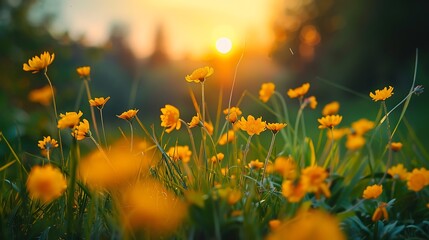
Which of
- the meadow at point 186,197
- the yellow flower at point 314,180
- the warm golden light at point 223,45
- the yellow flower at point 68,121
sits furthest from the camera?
the warm golden light at point 223,45

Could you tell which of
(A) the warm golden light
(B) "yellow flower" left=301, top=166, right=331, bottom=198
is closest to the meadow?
(B) "yellow flower" left=301, top=166, right=331, bottom=198

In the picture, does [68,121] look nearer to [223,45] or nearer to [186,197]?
[186,197]

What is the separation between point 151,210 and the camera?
1253 mm

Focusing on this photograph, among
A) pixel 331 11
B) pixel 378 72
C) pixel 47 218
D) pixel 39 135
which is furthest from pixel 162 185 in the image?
pixel 331 11

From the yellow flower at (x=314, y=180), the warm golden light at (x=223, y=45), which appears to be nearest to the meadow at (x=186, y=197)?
the yellow flower at (x=314, y=180)

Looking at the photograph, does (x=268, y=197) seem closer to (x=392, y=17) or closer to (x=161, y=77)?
(x=392, y=17)

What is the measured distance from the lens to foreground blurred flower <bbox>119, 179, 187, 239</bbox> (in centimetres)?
126

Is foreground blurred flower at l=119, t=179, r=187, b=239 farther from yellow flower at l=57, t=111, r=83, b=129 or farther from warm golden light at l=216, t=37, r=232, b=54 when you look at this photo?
warm golden light at l=216, t=37, r=232, b=54

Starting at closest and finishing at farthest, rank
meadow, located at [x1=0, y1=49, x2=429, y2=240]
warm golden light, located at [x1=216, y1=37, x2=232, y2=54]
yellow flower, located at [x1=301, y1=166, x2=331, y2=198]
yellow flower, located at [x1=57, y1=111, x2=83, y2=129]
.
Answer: yellow flower, located at [x1=301, y1=166, x2=331, y2=198]
meadow, located at [x1=0, y1=49, x2=429, y2=240]
yellow flower, located at [x1=57, y1=111, x2=83, y2=129]
warm golden light, located at [x1=216, y1=37, x2=232, y2=54]

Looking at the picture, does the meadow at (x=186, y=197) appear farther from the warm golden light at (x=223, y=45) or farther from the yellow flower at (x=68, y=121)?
the warm golden light at (x=223, y=45)

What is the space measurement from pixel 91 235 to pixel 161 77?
24.8m

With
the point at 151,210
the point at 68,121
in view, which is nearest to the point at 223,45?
the point at 68,121

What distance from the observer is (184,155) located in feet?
5.87

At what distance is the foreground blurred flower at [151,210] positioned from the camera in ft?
4.12
